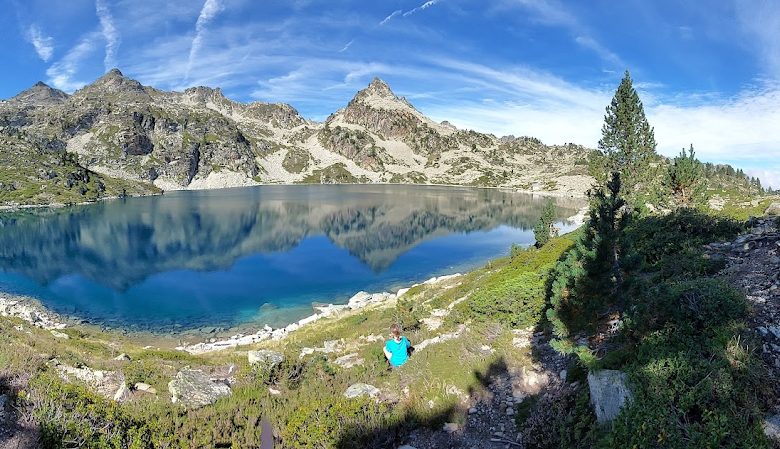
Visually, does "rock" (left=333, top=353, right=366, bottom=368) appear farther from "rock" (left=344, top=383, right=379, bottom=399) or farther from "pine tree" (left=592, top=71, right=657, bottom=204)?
"pine tree" (left=592, top=71, right=657, bottom=204)

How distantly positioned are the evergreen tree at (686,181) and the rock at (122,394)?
39931 millimetres

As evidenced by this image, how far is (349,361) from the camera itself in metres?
17.9

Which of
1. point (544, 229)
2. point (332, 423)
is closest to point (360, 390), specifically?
point (332, 423)

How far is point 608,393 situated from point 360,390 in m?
7.47

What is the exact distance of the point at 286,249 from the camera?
231 feet

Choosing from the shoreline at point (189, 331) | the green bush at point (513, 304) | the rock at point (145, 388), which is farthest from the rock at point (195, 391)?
the shoreline at point (189, 331)

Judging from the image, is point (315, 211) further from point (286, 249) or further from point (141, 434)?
point (141, 434)

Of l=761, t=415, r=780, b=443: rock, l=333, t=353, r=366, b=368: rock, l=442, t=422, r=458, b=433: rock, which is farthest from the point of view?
l=333, t=353, r=366, b=368: rock

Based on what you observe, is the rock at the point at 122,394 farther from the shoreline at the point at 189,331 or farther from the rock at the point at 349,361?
the shoreline at the point at 189,331

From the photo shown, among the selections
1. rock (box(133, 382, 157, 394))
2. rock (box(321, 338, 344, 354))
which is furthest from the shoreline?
rock (box(133, 382, 157, 394))

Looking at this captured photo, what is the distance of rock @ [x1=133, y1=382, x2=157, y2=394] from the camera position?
1323 cm

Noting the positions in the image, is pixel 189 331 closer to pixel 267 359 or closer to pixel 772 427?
pixel 267 359

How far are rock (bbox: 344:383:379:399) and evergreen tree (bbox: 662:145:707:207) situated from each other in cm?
3299

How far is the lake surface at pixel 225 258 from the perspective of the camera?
1566 inches
